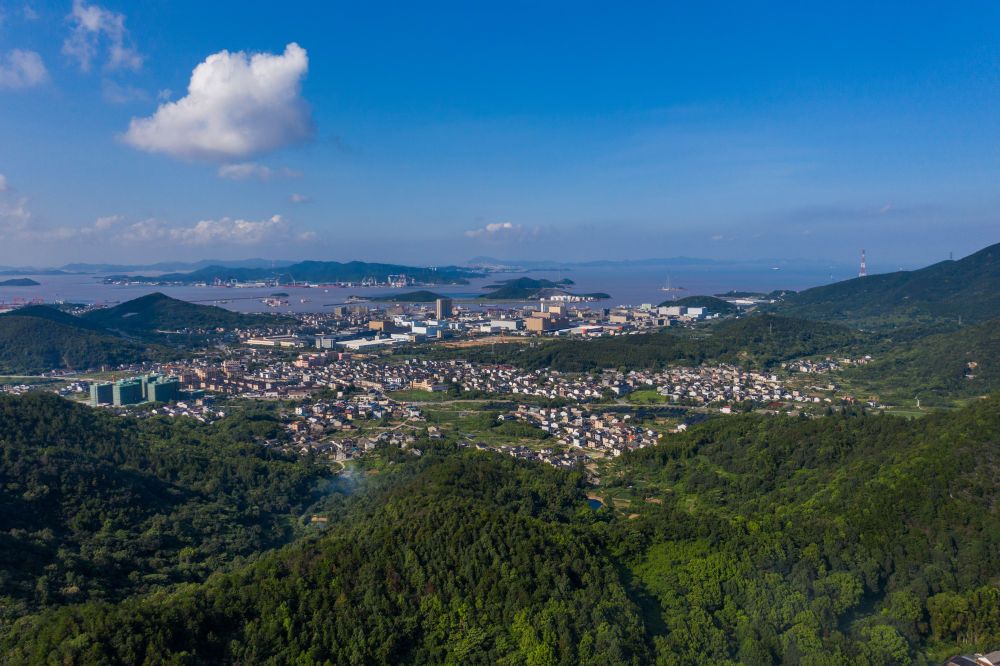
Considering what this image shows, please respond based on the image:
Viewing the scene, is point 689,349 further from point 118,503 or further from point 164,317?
point 164,317

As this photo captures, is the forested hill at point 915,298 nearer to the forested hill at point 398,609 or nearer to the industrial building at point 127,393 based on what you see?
the forested hill at point 398,609

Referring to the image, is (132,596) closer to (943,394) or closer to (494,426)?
(494,426)

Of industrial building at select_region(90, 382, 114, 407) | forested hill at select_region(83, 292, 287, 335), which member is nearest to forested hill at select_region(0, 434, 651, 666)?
industrial building at select_region(90, 382, 114, 407)

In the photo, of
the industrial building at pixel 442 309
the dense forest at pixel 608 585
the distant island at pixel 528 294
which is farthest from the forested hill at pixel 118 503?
the distant island at pixel 528 294

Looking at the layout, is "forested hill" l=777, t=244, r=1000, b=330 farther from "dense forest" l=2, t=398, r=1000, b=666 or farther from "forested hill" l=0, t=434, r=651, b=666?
"forested hill" l=0, t=434, r=651, b=666

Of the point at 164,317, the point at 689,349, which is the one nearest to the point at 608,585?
the point at 689,349
